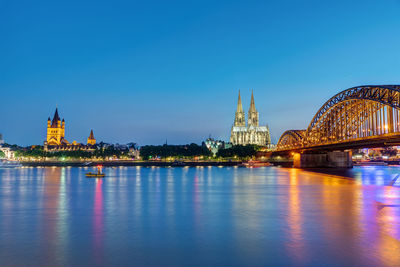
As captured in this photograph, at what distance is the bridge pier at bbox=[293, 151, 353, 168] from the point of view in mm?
101062

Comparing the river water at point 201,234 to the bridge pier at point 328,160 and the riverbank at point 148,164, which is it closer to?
the bridge pier at point 328,160

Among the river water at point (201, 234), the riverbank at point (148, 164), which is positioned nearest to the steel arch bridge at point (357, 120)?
the river water at point (201, 234)

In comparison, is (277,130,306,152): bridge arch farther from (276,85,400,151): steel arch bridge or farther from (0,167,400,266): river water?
(0,167,400,266): river water

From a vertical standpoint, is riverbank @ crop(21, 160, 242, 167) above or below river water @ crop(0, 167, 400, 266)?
above

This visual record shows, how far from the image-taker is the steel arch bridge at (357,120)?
54281 millimetres

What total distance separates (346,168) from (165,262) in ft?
321

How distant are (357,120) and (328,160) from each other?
29.2 metres

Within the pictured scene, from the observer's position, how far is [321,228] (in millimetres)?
21156

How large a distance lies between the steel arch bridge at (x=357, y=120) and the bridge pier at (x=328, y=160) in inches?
237

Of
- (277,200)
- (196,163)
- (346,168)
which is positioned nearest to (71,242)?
(277,200)

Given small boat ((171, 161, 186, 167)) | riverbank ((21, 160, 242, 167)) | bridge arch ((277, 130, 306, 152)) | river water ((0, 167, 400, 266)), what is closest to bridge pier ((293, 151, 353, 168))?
bridge arch ((277, 130, 306, 152))

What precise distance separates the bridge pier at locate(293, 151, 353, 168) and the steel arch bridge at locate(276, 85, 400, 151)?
6.03 meters

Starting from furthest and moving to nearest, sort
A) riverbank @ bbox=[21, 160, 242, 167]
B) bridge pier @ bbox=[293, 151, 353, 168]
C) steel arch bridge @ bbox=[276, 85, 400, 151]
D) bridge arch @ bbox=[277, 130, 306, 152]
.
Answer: riverbank @ bbox=[21, 160, 242, 167] → bridge arch @ bbox=[277, 130, 306, 152] → bridge pier @ bbox=[293, 151, 353, 168] → steel arch bridge @ bbox=[276, 85, 400, 151]

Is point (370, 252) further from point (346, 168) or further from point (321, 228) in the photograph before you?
point (346, 168)
